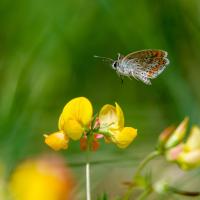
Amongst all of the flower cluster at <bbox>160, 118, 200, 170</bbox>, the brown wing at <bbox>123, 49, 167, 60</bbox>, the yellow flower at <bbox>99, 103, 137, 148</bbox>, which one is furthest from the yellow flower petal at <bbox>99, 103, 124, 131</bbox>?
the brown wing at <bbox>123, 49, 167, 60</bbox>

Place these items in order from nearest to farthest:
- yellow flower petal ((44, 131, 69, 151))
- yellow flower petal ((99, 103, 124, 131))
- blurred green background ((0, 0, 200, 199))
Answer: yellow flower petal ((44, 131, 69, 151)) → yellow flower petal ((99, 103, 124, 131)) → blurred green background ((0, 0, 200, 199))

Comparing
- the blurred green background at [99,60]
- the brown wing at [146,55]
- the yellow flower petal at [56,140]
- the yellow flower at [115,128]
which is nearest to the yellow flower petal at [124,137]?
the yellow flower at [115,128]

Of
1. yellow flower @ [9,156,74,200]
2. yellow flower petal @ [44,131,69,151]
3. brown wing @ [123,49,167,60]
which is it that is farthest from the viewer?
brown wing @ [123,49,167,60]

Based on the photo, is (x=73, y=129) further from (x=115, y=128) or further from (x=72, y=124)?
(x=115, y=128)

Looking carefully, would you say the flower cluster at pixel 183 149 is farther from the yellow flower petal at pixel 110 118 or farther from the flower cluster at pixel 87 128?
the yellow flower petal at pixel 110 118

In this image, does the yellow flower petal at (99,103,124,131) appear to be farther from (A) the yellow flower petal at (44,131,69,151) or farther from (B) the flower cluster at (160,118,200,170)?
(B) the flower cluster at (160,118,200,170)

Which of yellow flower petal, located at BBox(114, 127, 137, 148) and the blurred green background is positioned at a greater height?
the blurred green background

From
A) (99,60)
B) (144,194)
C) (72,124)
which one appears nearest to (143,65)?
(72,124)

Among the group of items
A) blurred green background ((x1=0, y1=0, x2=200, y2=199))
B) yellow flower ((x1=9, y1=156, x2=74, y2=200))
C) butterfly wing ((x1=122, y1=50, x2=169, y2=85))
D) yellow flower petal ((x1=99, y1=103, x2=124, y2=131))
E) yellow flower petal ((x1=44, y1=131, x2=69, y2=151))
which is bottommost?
yellow flower ((x1=9, y1=156, x2=74, y2=200))
